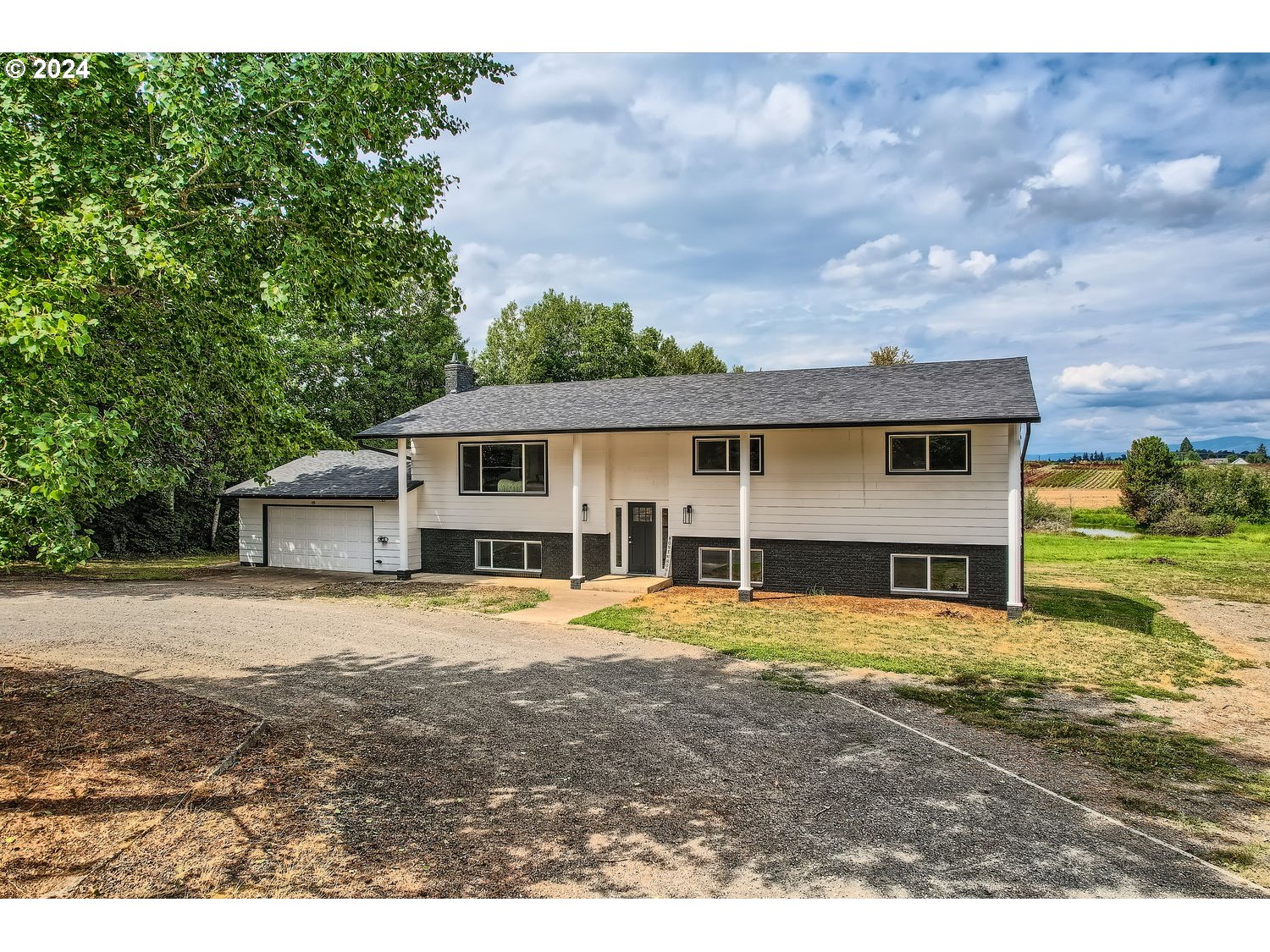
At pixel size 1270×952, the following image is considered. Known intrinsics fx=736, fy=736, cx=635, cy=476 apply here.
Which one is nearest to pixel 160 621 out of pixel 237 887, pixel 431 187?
pixel 431 187

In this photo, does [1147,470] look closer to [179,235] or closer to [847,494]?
[847,494]

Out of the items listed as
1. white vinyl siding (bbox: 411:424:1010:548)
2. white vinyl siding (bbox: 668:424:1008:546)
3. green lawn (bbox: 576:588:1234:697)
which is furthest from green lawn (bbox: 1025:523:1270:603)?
white vinyl siding (bbox: 411:424:1010:548)

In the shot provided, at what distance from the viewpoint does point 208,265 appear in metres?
6.51

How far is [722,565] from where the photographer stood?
52.4 feet

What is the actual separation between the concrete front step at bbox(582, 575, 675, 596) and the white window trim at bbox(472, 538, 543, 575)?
161cm

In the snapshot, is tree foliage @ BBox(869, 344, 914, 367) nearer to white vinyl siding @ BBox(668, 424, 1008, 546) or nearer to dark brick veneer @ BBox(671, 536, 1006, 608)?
white vinyl siding @ BBox(668, 424, 1008, 546)

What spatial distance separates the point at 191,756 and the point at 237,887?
2270mm

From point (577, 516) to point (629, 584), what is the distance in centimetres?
188

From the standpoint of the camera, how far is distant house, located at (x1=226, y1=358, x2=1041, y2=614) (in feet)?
45.2

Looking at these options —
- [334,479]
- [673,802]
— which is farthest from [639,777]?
[334,479]

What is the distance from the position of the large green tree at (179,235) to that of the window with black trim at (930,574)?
10449 millimetres

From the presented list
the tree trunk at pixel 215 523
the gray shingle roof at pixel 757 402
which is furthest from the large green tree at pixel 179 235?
the tree trunk at pixel 215 523

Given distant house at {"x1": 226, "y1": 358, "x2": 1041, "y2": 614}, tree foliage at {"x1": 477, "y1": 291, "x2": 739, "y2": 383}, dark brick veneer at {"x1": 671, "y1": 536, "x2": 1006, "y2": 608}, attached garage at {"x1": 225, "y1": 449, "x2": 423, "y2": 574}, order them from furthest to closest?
1. tree foliage at {"x1": 477, "y1": 291, "x2": 739, "y2": 383}
2. attached garage at {"x1": 225, "y1": 449, "x2": 423, "y2": 574}
3. distant house at {"x1": 226, "y1": 358, "x2": 1041, "y2": 614}
4. dark brick veneer at {"x1": 671, "y1": 536, "x2": 1006, "y2": 608}

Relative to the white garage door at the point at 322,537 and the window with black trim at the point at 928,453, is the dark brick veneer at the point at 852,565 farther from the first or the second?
the white garage door at the point at 322,537
